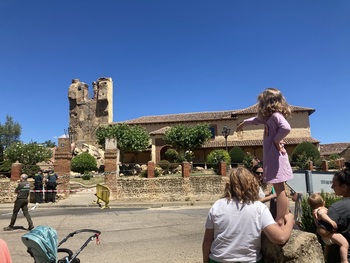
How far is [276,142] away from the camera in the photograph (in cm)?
292

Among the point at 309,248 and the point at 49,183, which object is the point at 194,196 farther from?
the point at 309,248

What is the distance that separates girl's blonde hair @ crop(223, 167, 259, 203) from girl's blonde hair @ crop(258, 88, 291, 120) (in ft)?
2.56

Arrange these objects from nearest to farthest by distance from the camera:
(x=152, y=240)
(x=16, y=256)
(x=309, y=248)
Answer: (x=309, y=248) < (x=16, y=256) < (x=152, y=240)

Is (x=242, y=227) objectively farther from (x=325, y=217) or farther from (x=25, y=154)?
(x=25, y=154)

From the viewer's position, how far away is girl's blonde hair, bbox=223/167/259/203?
8.20ft

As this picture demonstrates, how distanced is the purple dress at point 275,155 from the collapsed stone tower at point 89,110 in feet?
183

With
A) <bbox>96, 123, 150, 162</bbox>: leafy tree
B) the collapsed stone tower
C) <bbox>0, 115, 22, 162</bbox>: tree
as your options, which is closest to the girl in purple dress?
<bbox>96, 123, 150, 162</bbox>: leafy tree

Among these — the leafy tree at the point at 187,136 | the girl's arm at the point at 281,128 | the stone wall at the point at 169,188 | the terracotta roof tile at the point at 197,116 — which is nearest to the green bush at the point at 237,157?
the leafy tree at the point at 187,136

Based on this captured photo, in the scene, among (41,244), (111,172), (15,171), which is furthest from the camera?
(111,172)

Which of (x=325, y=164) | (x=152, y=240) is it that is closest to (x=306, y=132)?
(x=325, y=164)

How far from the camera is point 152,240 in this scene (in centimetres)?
741

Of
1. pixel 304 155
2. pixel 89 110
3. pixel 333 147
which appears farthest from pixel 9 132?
pixel 333 147

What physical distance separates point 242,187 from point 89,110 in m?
59.7

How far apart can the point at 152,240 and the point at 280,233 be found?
555 cm
